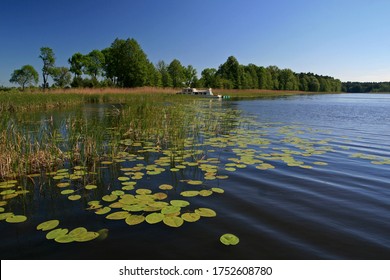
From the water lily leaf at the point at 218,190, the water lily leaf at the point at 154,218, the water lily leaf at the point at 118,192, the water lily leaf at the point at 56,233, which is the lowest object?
the water lily leaf at the point at 56,233

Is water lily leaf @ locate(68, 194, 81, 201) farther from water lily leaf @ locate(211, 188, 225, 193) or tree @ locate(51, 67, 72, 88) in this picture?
tree @ locate(51, 67, 72, 88)

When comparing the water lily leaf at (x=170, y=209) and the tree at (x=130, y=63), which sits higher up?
the tree at (x=130, y=63)

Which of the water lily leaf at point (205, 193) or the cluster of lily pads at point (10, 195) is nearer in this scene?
the cluster of lily pads at point (10, 195)

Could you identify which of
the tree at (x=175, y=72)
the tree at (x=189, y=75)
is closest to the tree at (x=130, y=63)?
the tree at (x=175, y=72)

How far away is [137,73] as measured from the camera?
152 ft

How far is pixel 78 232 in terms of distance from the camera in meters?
2.81

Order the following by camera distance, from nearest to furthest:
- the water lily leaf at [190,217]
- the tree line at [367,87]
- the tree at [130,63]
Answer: the water lily leaf at [190,217] → the tree at [130,63] → the tree line at [367,87]

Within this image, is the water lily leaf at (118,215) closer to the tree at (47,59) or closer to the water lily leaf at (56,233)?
the water lily leaf at (56,233)

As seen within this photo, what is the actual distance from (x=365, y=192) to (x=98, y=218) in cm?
416

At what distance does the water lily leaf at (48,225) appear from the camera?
9.64ft

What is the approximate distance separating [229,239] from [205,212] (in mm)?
647

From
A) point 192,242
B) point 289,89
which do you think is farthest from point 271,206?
point 289,89

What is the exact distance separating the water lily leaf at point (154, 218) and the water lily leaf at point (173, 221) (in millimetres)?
58

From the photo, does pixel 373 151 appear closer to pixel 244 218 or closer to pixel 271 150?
pixel 271 150
